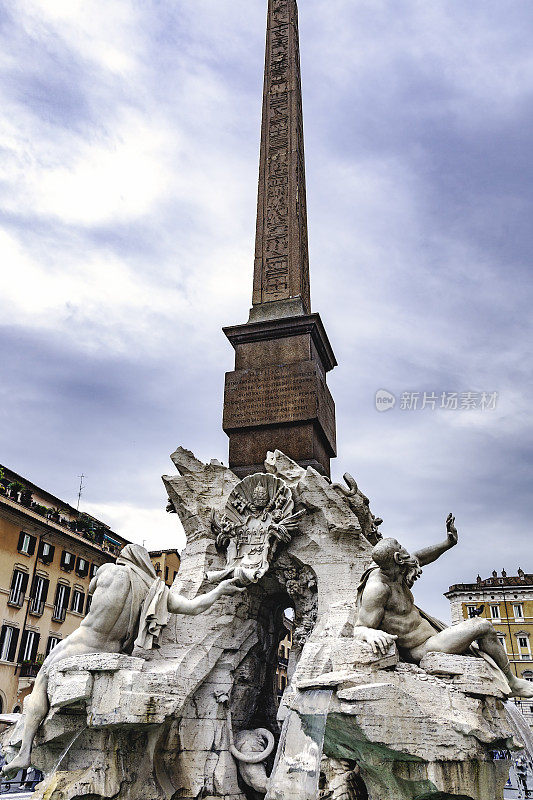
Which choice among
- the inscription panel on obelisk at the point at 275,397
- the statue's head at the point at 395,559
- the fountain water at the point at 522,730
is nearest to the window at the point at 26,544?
the inscription panel on obelisk at the point at 275,397

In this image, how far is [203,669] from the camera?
6.60m

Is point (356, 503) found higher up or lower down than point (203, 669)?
higher up

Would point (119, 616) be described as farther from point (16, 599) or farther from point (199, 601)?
point (16, 599)

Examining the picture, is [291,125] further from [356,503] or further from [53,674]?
[53,674]

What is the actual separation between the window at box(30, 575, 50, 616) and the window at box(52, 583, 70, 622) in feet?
2.38

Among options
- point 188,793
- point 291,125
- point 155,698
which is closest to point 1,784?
point 188,793

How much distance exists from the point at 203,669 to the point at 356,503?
2225mm

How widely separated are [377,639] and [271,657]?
9.73 ft

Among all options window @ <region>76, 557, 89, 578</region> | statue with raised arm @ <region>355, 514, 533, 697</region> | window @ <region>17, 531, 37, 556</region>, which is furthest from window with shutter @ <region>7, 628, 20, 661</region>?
statue with raised arm @ <region>355, 514, 533, 697</region>

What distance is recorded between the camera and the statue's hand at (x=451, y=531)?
6344 mm

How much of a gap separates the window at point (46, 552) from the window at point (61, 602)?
1.33m

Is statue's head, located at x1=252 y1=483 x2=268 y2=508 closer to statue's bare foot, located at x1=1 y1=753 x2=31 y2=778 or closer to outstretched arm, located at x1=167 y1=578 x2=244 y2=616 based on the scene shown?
outstretched arm, located at x1=167 y1=578 x2=244 y2=616

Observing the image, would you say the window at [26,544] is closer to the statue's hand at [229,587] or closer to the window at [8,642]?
the window at [8,642]

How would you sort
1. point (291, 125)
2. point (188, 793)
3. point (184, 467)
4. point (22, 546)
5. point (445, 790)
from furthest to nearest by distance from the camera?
point (22, 546), point (291, 125), point (184, 467), point (188, 793), point (445, 790)
